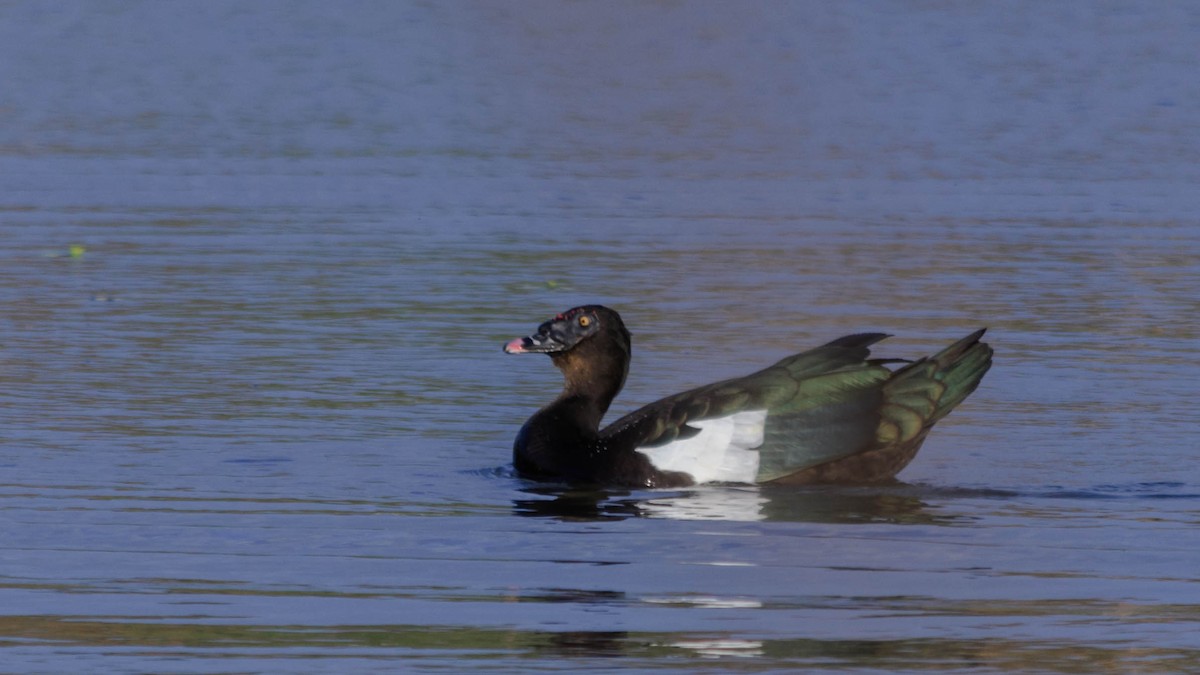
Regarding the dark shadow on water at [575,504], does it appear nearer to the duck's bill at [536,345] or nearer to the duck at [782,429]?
the duck at [782,429]

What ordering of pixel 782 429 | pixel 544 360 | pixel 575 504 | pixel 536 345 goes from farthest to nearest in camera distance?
1. pixel 544 360
2. pixel 536 345
3. pixel 782 429
4. pixel 575 504

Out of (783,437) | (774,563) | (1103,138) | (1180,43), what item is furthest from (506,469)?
(1180,43)

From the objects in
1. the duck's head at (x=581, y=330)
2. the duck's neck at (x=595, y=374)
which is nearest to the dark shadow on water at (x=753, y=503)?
the duck's neck at (x=595, y=374)

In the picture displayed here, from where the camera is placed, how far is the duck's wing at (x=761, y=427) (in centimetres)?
1077

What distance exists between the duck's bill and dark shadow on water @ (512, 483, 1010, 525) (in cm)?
81

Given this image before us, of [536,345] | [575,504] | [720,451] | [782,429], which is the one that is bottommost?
[575,504]

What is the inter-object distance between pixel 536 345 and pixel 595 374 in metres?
0.37

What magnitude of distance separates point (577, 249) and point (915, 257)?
2.66 meters

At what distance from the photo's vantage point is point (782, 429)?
1078 centimetres

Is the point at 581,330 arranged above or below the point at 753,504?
above

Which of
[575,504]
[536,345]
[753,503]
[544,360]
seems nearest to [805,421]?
[753,503]

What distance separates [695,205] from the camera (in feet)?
66.3

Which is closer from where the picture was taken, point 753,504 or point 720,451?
point 753,504

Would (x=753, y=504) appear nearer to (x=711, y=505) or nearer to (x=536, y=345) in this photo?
(x=711, y=505)
